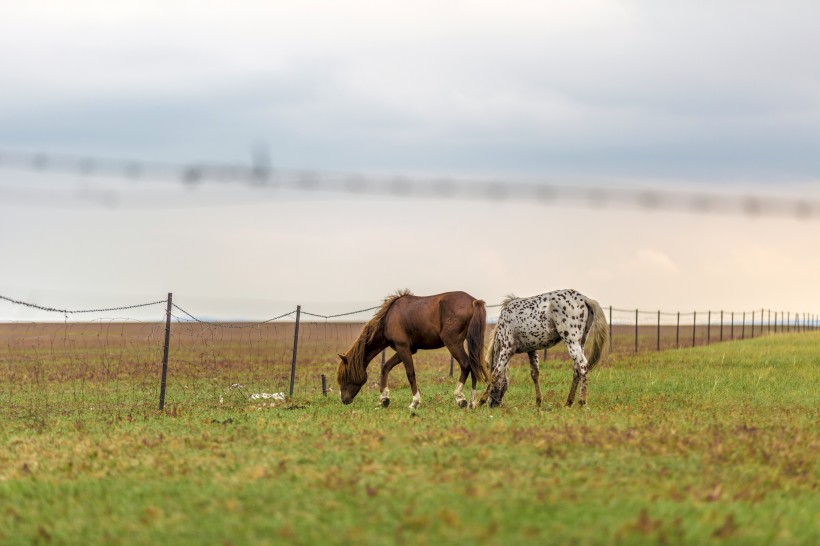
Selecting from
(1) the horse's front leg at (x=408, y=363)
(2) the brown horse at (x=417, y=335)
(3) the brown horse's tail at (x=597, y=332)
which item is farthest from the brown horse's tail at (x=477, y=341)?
(3) the brown horse's tail at (x=597, y=332)

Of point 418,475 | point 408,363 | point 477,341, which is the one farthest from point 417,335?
point 418,475

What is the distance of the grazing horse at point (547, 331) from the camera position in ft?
55.1

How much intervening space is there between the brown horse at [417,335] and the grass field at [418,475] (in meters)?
0.83

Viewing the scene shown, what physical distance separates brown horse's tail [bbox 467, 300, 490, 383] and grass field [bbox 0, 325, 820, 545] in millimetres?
908

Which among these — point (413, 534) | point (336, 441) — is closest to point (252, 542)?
point (413, 534)

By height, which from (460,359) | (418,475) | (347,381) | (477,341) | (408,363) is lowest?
(418,475)

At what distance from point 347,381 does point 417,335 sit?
1.98 meters

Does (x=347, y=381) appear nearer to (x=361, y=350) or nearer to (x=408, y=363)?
(x=361, y=350)

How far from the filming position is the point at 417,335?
1775 cm

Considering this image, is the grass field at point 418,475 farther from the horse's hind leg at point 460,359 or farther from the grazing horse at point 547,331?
the grazing horse at point 547,331

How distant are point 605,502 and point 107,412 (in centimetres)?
1289

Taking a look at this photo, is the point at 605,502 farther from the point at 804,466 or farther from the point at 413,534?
the point at 804,466

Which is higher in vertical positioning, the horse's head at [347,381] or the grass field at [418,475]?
the horse's head at [347,381]

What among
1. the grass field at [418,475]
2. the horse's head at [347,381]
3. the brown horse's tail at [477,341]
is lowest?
the grass field at [418,475]
